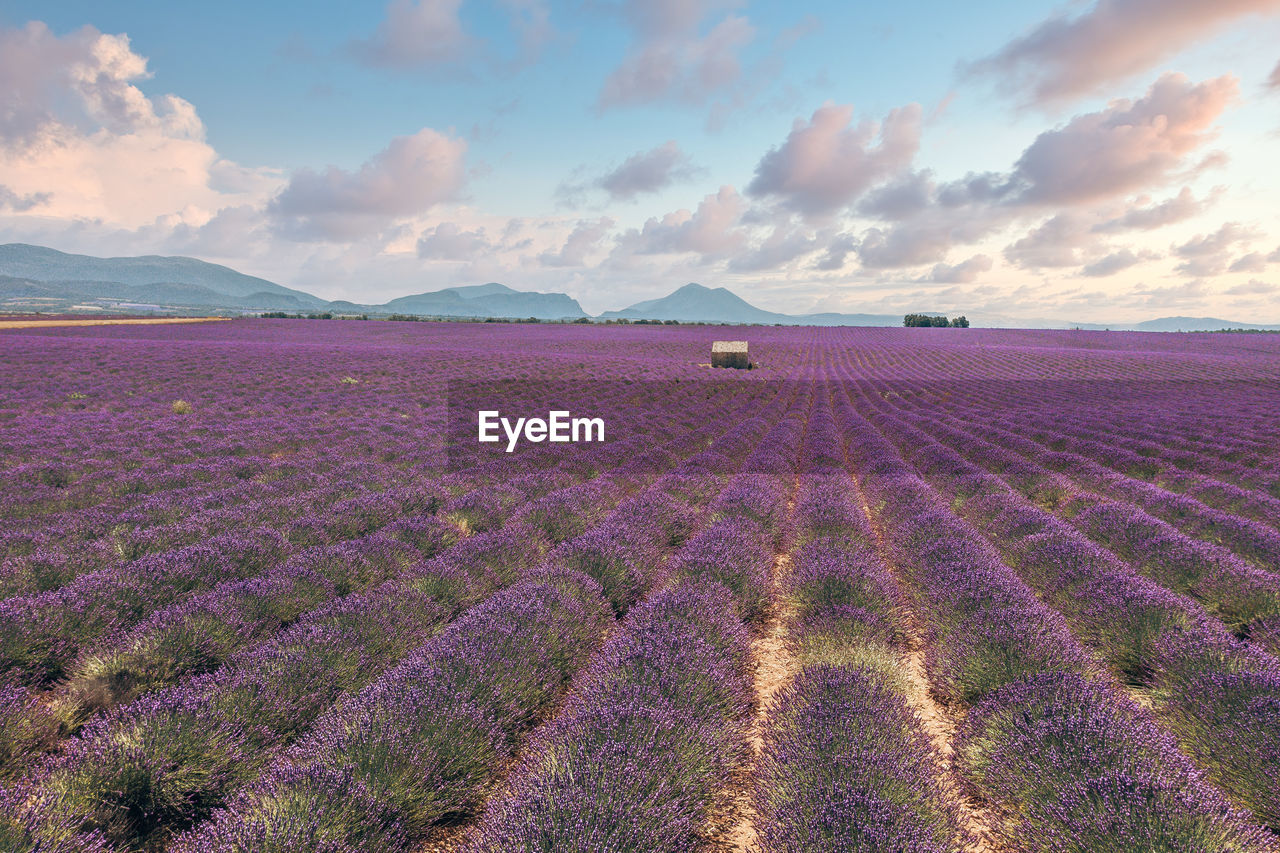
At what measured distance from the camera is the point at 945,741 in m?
2.94

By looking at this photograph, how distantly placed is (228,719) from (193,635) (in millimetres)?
1041

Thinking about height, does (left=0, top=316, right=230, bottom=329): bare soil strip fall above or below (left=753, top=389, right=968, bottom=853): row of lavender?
above

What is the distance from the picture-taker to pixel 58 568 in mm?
4059

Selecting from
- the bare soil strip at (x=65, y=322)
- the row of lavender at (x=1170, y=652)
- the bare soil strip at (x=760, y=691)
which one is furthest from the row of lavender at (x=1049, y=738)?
the bare soil strip at (x=65, y=322)

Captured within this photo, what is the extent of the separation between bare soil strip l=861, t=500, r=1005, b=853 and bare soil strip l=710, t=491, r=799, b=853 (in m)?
0.76

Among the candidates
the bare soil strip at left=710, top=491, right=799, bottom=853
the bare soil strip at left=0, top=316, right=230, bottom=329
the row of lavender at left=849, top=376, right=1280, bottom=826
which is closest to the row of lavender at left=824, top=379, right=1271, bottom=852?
the row of lavender at left=849, top=376, right=1280, bottom=826

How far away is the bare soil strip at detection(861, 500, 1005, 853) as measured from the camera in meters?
2.25

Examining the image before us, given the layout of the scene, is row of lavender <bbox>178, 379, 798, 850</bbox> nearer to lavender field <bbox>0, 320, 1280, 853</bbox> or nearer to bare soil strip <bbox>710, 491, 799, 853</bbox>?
lavender field <bbox>0, 320, 1280, 853</bbox>

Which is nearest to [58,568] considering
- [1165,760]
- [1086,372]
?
[1165,760]

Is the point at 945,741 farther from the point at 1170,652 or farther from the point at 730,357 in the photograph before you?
the point at 730,357

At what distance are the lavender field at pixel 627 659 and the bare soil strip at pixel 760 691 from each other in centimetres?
2

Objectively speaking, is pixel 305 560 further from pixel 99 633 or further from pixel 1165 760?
pixel 1165 760

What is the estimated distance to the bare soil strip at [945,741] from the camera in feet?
7.39

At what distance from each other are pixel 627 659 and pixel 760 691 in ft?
3.43
